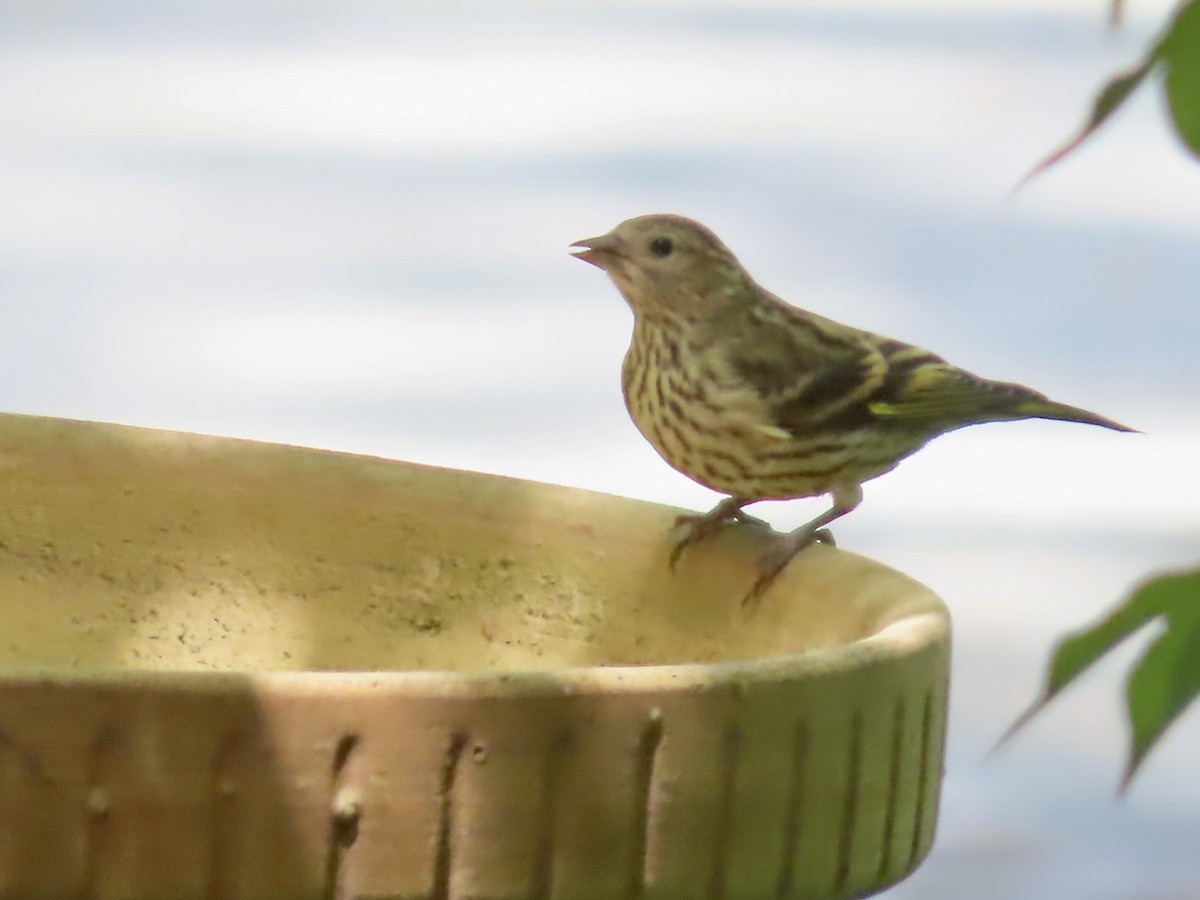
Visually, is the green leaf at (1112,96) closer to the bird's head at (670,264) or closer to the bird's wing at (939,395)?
the bird's wing at (939,395)

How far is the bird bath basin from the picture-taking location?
1097 mm

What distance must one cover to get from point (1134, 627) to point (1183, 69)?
0.18 m

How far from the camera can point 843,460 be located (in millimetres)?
3096

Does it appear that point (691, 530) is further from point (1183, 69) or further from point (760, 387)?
point (1183, 69)

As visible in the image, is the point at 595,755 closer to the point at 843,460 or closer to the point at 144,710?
the point at 144,710

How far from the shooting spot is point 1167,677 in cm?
55

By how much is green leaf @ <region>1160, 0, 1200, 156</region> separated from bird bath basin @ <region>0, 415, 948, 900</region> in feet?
2.31

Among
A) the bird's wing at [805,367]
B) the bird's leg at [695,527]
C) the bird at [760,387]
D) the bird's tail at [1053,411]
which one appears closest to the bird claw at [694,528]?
the bird's leg at [695,527]

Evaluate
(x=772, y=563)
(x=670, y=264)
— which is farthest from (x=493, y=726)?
(x=670, y=264)

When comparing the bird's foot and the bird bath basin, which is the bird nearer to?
the bird's foot

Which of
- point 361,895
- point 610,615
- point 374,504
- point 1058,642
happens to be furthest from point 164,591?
point 1058,642

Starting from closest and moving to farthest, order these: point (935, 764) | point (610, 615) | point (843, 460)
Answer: point (935, 764)
point (610, 615)
point (843, 460)

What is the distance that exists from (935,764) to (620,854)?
38cm

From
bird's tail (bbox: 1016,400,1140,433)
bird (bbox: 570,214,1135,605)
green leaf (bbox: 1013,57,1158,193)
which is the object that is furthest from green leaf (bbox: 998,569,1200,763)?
bird's tail (bbox: 1016,400,1140,433)
